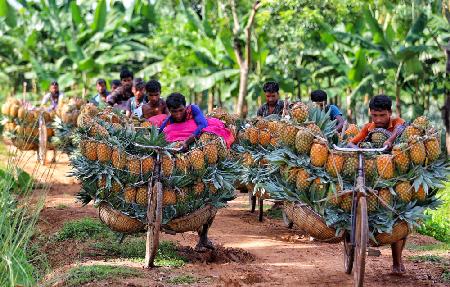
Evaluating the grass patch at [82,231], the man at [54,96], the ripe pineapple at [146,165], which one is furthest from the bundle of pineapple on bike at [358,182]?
the man at [54,96]

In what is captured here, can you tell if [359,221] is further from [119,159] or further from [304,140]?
[119,159]

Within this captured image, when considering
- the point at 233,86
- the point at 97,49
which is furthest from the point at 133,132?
the point at 97,49

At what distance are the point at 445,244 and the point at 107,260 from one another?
4.34 m

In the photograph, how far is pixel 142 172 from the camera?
7102 mm

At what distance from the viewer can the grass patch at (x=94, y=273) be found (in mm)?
6242

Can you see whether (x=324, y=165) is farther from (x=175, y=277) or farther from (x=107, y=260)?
(x=107, y=260)

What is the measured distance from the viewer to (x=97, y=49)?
91.1 feet

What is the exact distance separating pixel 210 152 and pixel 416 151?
6.99 feet

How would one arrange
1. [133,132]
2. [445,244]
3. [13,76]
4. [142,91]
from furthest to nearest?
[13,76] → [142,91] → [445,244] → [133,132]

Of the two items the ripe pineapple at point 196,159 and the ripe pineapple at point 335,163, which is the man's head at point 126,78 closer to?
the ripe pineapple at point 196,159

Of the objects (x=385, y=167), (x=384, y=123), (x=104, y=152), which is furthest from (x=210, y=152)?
(x=385, y=167)

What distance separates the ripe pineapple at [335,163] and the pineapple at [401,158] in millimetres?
458

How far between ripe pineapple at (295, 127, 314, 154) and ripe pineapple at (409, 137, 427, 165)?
87 centimetres

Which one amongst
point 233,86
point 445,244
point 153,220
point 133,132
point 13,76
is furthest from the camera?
point 13,76
